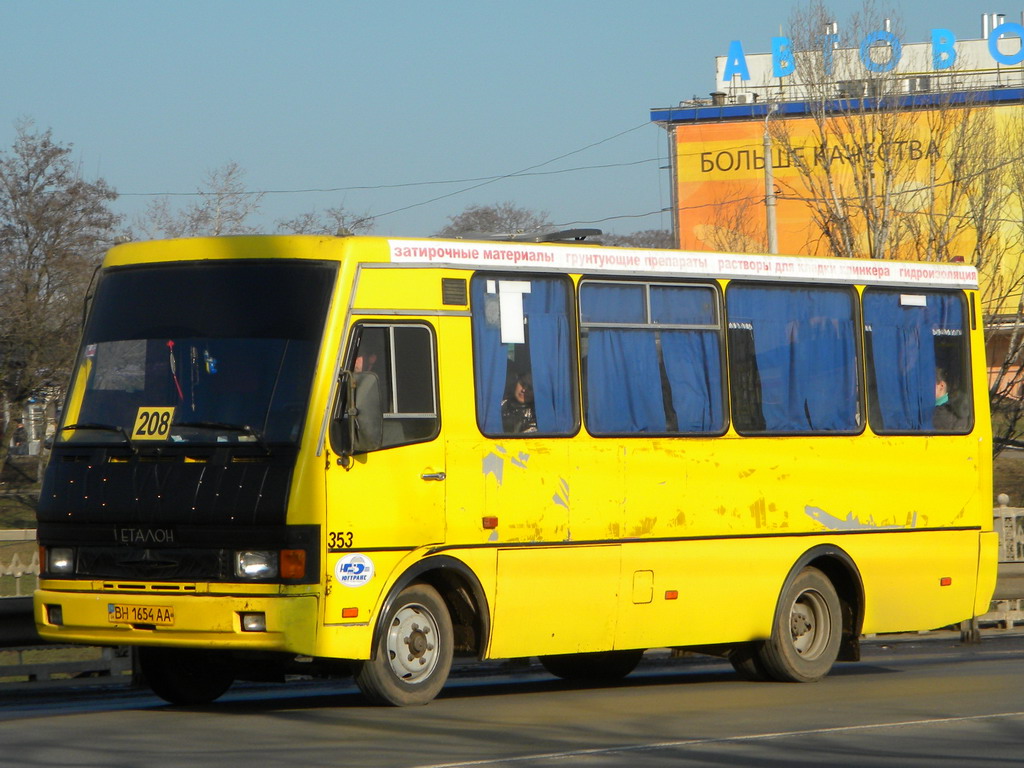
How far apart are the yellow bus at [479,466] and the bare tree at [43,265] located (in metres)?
29.2

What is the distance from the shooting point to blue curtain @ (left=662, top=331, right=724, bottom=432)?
40.0 ft

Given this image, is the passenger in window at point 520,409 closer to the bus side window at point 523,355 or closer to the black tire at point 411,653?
the bus side window at point 523,355

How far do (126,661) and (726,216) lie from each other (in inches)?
2428

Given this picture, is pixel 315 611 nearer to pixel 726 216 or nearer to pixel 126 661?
pixel 126 661

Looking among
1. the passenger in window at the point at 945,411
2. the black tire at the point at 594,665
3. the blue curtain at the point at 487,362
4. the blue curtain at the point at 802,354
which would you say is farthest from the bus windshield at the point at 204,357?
the passenger in window at the point at 945,411

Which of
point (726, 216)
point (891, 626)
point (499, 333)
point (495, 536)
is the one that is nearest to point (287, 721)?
point (495, 536)

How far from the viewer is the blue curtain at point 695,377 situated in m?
12.2

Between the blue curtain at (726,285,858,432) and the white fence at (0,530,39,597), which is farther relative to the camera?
the white fence at (0,530,39,597)

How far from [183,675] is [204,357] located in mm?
2281

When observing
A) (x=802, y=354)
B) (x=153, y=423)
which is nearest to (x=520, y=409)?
(x=153, y=423)

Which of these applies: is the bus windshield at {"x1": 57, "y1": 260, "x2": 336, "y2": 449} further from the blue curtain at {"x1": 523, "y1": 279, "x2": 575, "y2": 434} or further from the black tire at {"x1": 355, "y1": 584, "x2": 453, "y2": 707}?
the blue curtain at {"x1": 523, "y1": 279, "x2": 575, "y2": 434}

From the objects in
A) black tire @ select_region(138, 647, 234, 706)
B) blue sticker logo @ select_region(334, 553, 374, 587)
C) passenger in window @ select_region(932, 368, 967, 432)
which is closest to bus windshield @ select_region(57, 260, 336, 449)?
blue sticker logo @ select_region(334, 553, 374, 587)

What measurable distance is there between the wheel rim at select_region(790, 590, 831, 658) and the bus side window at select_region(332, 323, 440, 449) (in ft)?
12.8

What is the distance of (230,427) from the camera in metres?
10.0
